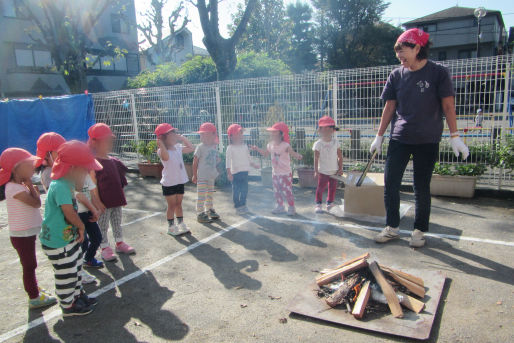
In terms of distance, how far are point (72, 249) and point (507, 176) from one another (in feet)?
23.3

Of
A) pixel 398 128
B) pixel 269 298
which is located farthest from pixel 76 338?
pixel 398 128

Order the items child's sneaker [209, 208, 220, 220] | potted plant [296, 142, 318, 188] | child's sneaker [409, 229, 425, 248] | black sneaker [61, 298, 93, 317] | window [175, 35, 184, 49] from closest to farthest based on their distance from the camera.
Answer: black sneaker [61, 298, 93, 317], child's sneaker [409, 229, 425, 248], child's sneaker [209, 208, 220, 220], potted plant [296, 142, 318, 188], window [175, 35, 184, 49]

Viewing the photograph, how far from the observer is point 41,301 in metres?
3.30

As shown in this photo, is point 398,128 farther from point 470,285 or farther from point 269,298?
point 269,298

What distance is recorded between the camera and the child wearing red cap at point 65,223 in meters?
2.94

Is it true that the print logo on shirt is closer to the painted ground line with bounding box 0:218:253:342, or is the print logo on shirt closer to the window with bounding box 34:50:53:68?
the painted ground line with bounding box 0:218:253:342

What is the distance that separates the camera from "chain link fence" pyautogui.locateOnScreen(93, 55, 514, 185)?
252 inches

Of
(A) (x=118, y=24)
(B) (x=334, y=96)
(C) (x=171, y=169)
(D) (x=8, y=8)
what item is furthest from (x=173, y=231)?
(A) (x=118, y=24)

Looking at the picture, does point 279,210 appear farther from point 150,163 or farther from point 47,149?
point 150,163

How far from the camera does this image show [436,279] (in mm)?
3328

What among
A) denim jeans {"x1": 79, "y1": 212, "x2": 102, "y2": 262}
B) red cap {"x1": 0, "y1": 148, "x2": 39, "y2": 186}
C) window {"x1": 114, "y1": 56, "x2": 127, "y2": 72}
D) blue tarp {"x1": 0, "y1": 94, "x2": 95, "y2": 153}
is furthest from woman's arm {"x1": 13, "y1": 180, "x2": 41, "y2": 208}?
window {"x1": 114, "y1": 56, "x2": 127, "y2": 72}

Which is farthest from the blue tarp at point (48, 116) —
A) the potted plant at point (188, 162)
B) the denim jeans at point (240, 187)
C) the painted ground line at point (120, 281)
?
the painted ground line at point (120, 281)

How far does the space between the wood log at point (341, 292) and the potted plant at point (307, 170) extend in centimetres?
454

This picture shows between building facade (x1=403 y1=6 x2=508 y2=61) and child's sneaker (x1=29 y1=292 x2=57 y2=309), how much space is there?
160 ft
